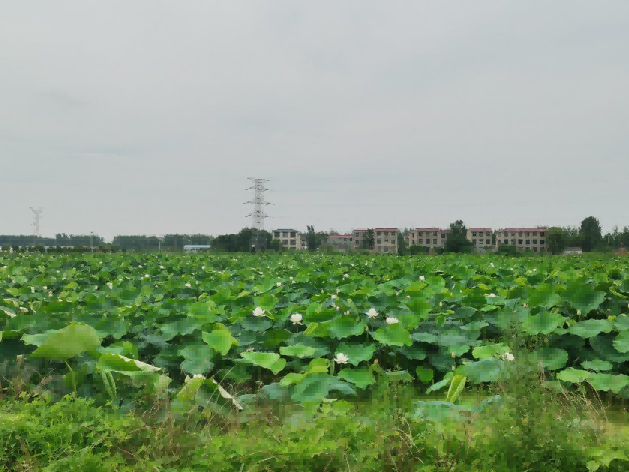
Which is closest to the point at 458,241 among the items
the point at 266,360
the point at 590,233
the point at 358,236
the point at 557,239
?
the point at 557,239

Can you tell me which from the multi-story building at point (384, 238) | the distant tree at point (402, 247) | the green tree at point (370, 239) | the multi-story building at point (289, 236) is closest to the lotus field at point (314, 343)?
the distant tree at point (402, 247)

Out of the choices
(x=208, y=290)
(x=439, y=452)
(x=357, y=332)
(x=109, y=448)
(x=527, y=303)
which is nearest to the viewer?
(x=439, y=452)

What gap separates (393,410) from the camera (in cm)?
280

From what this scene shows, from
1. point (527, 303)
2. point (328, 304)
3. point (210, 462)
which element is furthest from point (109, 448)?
point (527, 303)

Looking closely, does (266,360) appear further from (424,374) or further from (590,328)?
(590,328)

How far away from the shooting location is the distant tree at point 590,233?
68.6 m

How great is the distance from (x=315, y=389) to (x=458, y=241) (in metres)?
65.5

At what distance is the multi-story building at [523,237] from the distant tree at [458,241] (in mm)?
19760

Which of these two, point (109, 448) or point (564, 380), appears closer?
point (109, 448)

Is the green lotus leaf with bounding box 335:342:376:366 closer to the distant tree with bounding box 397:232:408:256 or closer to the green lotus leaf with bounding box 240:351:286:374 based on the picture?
the green lotus leaf with bounding box 240:351:286:374

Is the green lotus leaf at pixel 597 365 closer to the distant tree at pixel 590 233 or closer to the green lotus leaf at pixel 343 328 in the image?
the green lotus leaf at pixel 343 328

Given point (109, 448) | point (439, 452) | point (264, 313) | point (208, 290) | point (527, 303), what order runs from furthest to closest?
point (208, 290), point (527, 303), point (264, 313), point (109, 448), point (439, 452)

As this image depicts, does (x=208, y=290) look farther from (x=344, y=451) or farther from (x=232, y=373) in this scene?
(x=344, y=451)

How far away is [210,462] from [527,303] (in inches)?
174
